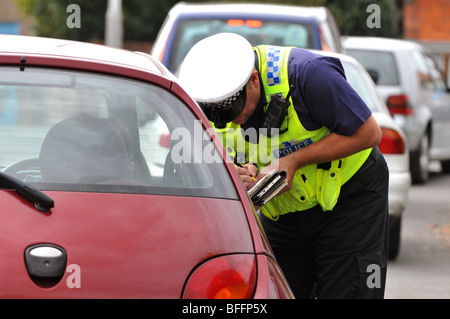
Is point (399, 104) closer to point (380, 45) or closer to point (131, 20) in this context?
point (380, 45)

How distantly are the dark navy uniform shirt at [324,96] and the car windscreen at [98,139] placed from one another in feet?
2.94

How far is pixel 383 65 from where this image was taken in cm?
1340

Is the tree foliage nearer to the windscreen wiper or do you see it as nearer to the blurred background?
the blurred background

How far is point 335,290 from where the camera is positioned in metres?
4.20

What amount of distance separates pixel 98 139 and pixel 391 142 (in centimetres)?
505

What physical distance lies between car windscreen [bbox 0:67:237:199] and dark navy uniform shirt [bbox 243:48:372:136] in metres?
0.90

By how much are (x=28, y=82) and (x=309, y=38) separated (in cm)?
561

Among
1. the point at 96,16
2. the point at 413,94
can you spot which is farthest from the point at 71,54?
the point at 96,16

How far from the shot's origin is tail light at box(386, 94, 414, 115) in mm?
12836

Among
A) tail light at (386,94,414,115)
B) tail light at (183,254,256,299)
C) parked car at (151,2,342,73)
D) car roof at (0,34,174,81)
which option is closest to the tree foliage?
tail light at (386,94,414,115)

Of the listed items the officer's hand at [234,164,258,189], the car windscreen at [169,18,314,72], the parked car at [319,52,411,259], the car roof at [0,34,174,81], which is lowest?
the parked car at [319,52,411,259]

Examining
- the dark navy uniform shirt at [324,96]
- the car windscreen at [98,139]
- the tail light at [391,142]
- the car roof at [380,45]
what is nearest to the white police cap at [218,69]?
the dark navy uniform shirt at [324,96]
